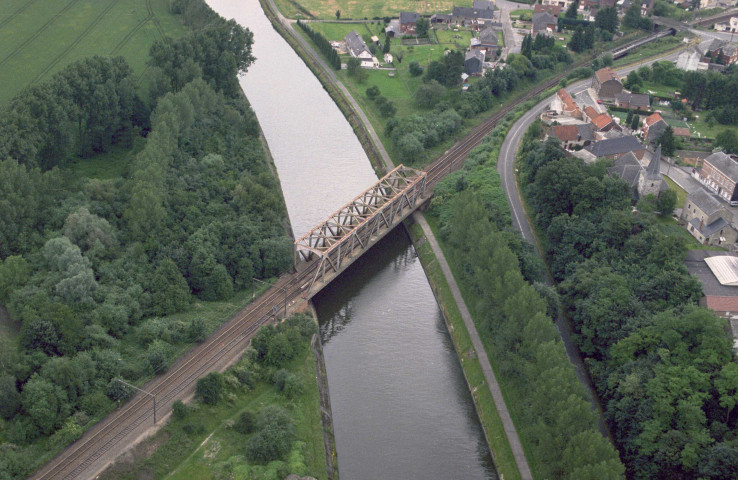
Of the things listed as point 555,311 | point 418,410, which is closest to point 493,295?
point 555,311

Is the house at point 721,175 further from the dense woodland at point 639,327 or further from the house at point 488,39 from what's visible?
the house at point 488,39

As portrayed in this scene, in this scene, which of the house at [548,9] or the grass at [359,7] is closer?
the house at [548,9]

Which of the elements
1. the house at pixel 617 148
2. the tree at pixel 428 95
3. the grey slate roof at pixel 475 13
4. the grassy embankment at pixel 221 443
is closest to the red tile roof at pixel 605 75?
the tree at pixel 428 95

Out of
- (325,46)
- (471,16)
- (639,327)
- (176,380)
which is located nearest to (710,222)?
(639,327)

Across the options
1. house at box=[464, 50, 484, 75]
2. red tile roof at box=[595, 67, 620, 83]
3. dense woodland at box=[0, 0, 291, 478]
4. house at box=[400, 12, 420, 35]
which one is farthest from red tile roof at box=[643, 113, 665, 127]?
house at box=[400, 12, 420, 35]

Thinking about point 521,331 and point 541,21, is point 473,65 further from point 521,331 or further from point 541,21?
point 521,331
